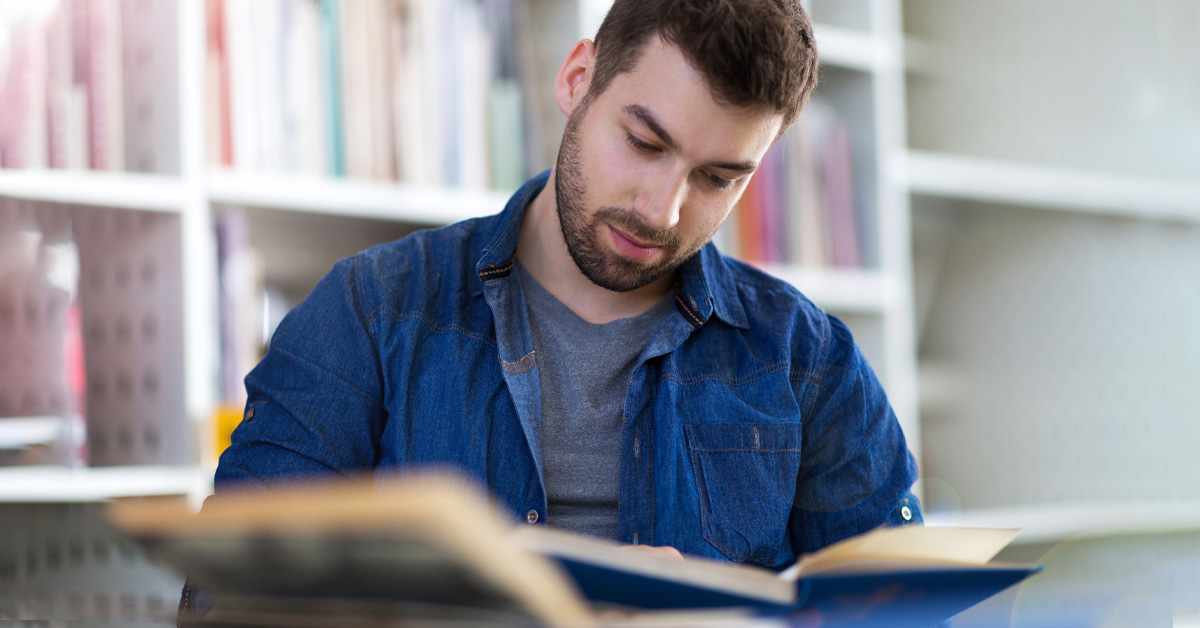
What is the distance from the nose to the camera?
3.06 ft

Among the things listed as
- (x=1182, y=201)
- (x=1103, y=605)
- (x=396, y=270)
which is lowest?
(x=1103, y=605)

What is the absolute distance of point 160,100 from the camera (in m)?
1.27

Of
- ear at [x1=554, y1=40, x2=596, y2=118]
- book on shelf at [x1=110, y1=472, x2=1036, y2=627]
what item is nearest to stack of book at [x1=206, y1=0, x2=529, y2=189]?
ear at [x1=554, y1=40, x2=596, y2=118]

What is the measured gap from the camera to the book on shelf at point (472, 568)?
0.35 meters

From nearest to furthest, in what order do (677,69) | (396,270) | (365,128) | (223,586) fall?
(223,586), (677,69), (396,270), (365,128)

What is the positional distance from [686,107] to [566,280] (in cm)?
29

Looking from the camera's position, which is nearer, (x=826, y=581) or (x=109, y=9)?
(x=826, y=581)

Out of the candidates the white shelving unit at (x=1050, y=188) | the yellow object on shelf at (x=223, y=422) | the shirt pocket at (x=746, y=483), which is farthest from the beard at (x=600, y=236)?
the white shelving unit at (x=1050, y=188)

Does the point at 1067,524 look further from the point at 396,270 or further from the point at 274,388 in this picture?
the point at 274,388

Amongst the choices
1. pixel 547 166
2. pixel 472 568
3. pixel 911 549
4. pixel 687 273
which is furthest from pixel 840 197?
pixel 472 568

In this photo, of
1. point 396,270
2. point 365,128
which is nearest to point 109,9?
point 365,128

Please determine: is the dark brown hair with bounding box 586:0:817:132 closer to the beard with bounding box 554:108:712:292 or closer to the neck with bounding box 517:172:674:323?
the beard with bounding box 554:108:712:292

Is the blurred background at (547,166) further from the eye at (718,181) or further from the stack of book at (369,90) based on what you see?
the eye at (718,181)

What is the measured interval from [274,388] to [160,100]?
57cm
